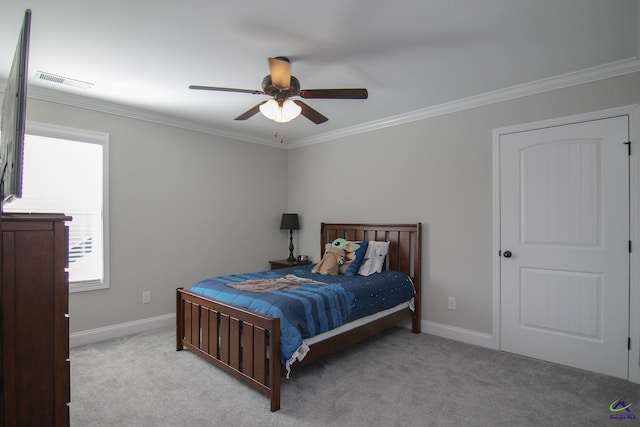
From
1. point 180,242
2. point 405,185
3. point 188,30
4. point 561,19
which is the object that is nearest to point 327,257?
point 405,185

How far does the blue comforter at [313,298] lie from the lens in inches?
98.3

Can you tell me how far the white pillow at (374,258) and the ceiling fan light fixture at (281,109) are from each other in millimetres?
1949

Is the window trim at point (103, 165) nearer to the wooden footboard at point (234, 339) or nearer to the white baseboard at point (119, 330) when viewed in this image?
the white baseboard at point (119, 330)

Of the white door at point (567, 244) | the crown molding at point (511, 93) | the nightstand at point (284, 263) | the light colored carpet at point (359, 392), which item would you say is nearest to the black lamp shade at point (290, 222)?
the nightstand at point (284, 263)

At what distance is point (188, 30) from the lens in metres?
2.26

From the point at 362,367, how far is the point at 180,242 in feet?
8.75

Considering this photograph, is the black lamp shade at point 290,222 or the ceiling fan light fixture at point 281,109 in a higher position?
the ceiling fan light fixture at point 281,109

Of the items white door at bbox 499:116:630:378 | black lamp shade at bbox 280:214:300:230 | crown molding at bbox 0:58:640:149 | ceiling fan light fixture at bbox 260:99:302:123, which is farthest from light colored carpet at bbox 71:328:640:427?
crown molding at bbox 0:58:640:149

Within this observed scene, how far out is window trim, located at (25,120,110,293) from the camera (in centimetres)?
334

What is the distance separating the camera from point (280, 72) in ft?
7.58

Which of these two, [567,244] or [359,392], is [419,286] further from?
[359,392]

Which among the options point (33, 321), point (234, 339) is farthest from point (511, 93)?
point (33, 321)

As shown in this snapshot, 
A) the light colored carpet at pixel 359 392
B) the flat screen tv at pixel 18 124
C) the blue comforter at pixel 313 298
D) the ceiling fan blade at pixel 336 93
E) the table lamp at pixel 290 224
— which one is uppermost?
the ceiling fan blade at pixel 336 93

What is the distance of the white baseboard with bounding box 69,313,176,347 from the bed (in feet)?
2.95
